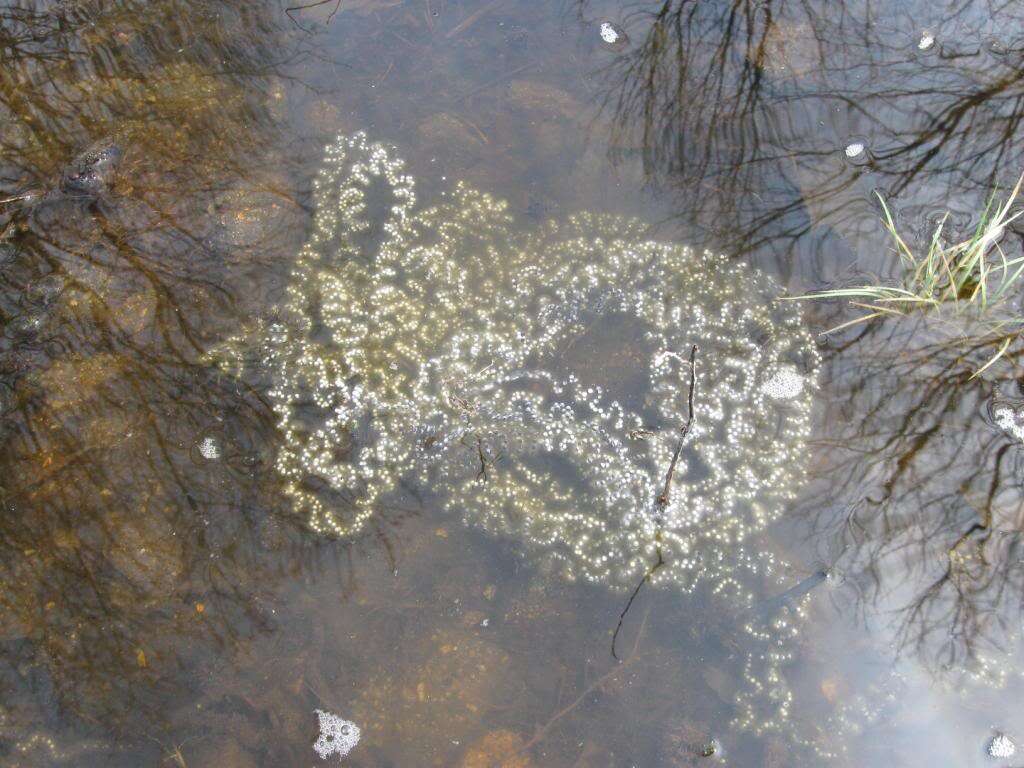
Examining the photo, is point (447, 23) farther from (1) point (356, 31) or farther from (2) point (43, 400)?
(2) point (43, 400)

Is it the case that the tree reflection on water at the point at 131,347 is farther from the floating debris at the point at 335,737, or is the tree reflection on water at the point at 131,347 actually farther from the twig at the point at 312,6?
the floating debris at the point at 335,737

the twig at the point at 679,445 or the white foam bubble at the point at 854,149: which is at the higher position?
the white foam bubble at the point at 854,149

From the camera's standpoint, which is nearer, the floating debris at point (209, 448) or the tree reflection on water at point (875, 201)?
the tree reflection on water at point (875, 201)

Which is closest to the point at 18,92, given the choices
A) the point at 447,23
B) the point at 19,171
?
the point at 19,171

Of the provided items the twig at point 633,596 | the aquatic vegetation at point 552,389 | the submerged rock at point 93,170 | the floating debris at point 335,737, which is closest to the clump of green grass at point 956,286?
the aquatic vegetation at point 552,389

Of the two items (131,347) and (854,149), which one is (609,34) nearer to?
(854,149)
